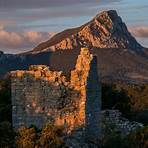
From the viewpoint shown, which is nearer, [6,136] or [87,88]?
[6,136]

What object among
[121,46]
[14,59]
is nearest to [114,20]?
[121,46]

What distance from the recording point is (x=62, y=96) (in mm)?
31219

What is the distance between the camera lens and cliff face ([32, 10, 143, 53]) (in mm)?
100500

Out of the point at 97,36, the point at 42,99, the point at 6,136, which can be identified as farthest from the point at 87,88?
the point at 97,36

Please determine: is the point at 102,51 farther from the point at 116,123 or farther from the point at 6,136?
the point at 6,136

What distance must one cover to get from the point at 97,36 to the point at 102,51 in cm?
198

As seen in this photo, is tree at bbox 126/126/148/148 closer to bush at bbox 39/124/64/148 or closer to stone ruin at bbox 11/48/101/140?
stone ruin at bbox 11/48/101/140

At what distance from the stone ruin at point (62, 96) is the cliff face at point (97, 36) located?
65274mm

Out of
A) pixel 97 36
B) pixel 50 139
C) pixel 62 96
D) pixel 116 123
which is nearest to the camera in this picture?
pixel 50 139

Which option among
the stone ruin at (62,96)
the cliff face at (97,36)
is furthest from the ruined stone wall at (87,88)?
the cliff face at (97,36)

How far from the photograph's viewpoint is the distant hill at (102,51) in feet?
320

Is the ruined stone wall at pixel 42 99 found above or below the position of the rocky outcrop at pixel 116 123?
above

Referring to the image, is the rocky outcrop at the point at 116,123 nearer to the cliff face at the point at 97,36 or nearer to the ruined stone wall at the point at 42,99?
the ruined stone wall at the point at 42,99

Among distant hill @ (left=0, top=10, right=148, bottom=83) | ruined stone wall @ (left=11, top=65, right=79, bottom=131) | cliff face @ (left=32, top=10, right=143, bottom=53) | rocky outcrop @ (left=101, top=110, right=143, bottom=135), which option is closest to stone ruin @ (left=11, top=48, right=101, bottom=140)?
ruined stone wall @ (left=11, top=65, right=79, bottom=131)
